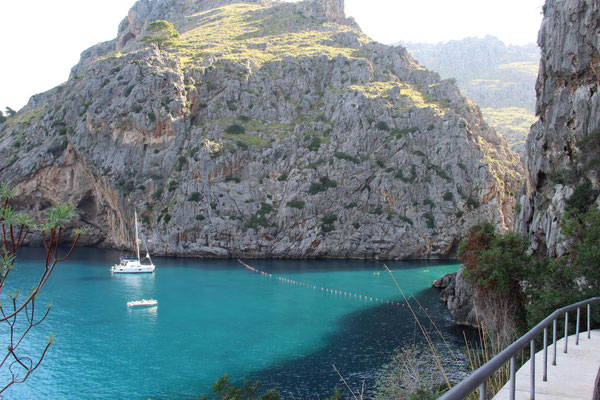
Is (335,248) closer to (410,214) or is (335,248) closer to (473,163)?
(410,214)

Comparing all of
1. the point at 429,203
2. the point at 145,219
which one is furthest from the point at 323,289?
the point at 145,219

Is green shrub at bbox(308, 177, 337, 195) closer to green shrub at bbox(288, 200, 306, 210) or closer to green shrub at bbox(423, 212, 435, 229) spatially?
green shrub at bbox(288, 200, 306, 210)

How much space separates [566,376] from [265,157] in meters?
85.7

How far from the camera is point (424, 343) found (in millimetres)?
33969

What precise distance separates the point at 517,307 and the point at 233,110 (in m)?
85.7

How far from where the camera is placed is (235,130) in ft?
317

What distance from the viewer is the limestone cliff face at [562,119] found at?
32781 mm

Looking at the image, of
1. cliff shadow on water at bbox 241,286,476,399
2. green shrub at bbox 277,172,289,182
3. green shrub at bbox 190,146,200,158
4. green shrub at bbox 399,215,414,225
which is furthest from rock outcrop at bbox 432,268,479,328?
green shrub at bbox 190,146,200,158

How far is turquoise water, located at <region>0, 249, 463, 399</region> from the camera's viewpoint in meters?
27.1

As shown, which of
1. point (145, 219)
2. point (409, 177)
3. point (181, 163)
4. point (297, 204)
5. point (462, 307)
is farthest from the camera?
point (181, 163)

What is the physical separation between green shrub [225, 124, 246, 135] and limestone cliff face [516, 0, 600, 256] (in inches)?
2606

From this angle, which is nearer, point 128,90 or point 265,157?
point 265,157

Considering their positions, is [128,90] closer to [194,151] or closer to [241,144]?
[194,151]

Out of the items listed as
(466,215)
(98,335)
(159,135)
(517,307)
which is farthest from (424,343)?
(159,135)
